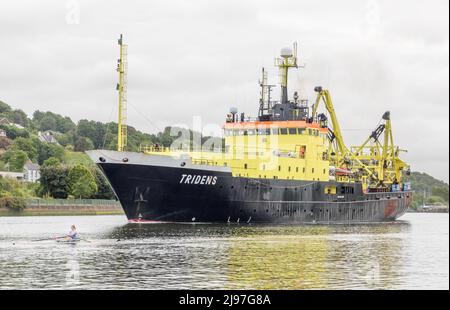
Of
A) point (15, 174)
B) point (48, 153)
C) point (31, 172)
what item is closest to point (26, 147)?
point (48, 153)

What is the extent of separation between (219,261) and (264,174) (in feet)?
109

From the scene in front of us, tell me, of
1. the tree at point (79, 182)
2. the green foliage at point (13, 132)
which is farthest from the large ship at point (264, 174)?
the green foliage at point (13, 132)

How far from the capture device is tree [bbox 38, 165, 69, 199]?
414 ft

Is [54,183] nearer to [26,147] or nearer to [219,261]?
[26,147]

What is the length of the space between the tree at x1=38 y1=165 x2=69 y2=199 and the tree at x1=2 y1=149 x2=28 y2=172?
18.9 metres

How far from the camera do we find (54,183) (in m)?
126

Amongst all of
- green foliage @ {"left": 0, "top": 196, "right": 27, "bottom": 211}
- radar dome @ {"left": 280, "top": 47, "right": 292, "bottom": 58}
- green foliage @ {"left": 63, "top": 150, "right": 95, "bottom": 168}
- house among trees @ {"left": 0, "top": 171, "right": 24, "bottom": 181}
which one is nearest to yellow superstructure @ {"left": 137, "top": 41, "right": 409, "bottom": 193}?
radar dome @ {"left": 280, "top": 47, "right": 292, "bottom": 58}

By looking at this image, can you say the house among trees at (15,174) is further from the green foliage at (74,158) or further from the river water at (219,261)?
the river water at (219,261)

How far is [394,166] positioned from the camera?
109375 millimetres

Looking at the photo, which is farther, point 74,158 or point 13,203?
point 74,158

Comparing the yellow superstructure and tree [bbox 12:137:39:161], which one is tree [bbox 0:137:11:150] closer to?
tree [bbox 12:137:39:161]
